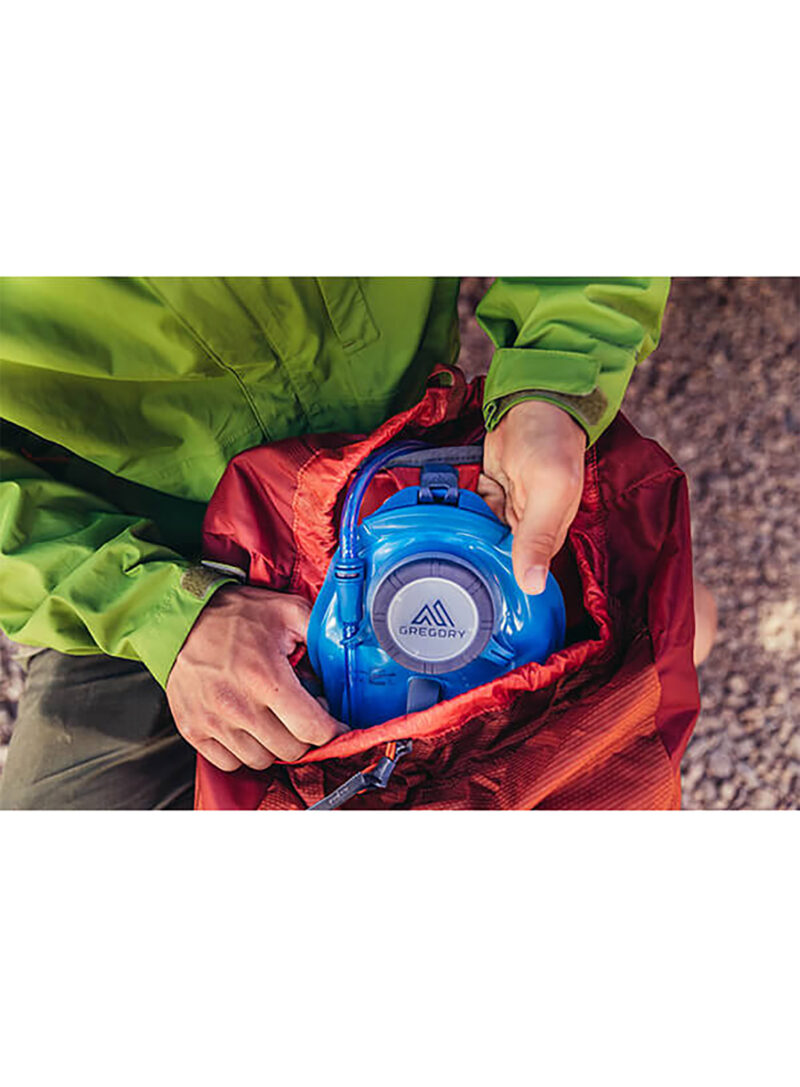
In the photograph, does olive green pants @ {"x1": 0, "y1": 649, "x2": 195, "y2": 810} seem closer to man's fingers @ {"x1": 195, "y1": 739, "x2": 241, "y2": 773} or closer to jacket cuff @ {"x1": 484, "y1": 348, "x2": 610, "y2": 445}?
man's fingers @ {"x1": 195, "y1": 739, "x2": 241, "y2": 773}

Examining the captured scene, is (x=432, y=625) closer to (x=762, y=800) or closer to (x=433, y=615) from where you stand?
(x=433, y=615)

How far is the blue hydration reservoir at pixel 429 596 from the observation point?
0.63 metres

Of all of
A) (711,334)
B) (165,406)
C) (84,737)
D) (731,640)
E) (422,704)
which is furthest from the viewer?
(711,334)

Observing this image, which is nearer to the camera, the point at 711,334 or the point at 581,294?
the point at 581,294

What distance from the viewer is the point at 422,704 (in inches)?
25.0

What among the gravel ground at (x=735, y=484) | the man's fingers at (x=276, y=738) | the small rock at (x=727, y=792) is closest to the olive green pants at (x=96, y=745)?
the man's fingers at (x=276, y=738)

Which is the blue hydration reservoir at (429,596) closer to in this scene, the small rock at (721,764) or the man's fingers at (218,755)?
the man's fingers at (218,755)

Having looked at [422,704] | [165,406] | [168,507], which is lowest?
[422,704]

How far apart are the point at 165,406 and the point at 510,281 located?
31 cm

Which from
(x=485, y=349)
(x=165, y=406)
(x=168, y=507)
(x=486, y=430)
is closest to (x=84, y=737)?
(x=168, y=507)

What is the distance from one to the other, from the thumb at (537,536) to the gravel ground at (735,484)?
0.59 m

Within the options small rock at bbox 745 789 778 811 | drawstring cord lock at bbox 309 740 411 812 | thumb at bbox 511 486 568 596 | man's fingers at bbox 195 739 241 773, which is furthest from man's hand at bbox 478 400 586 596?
small rock at bbox 745 789 778 811

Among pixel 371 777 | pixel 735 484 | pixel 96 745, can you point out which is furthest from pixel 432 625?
pixel 735 484

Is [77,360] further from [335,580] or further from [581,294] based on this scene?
[581,294]
